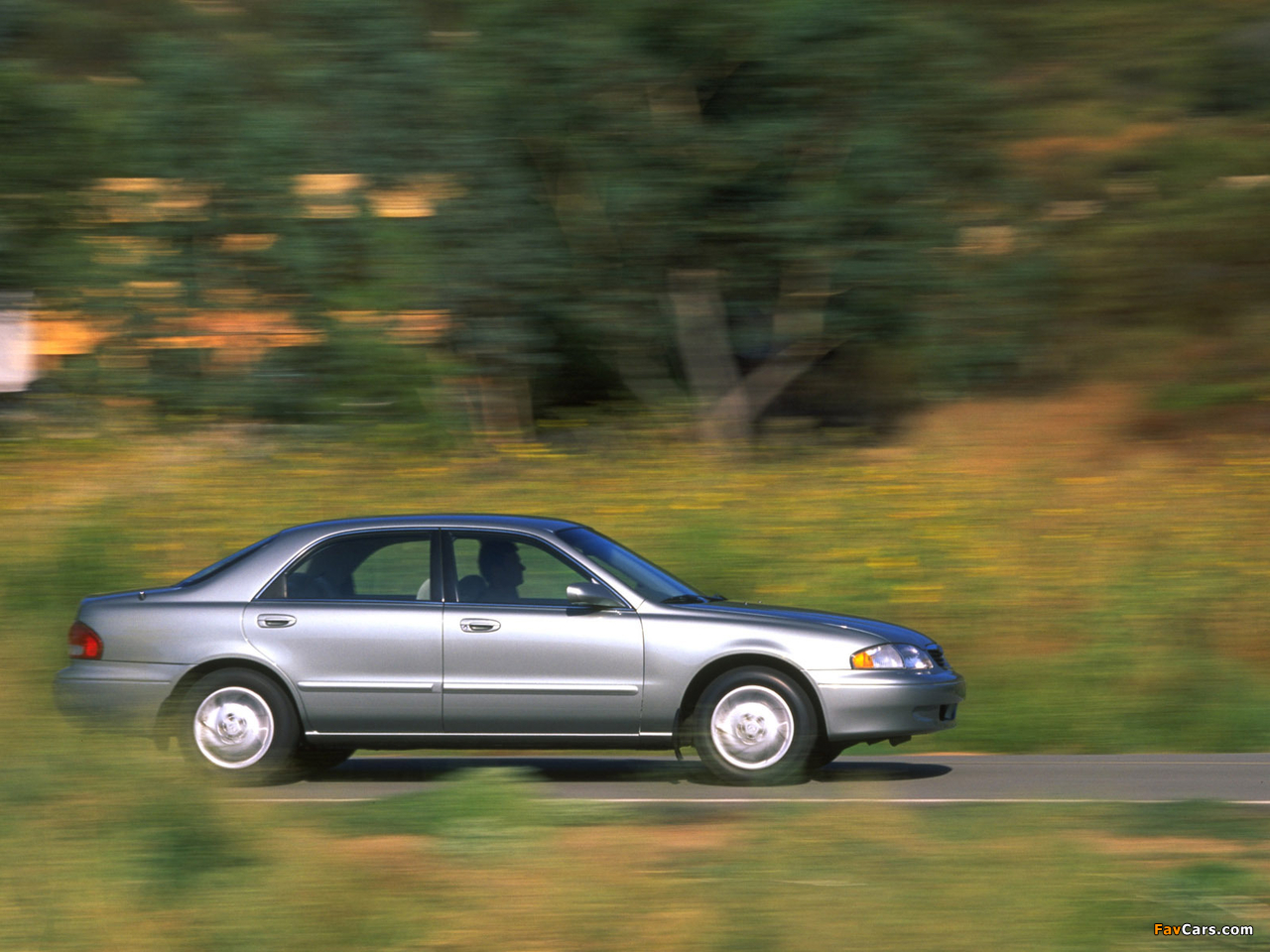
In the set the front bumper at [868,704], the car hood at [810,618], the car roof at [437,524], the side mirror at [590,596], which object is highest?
the car roof at [437,524]

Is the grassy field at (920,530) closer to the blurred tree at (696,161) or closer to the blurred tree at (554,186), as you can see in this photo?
the blurred tree at (554,186)

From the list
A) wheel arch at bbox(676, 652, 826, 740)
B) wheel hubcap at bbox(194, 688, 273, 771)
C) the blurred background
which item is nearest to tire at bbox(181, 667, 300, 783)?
wheel hubcap at bbox(194, 688, 273, 771)

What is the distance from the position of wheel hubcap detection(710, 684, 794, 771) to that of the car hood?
1.32 ft

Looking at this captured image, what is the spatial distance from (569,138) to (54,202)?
6.83 metres

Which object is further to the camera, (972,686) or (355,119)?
(355,119)

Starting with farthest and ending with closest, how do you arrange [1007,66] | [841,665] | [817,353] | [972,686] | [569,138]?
[1007,66] < [817,353] < [569,138] < [972,686] < [841,665]

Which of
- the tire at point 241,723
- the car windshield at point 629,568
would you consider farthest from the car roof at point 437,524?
the tire at point 241,723

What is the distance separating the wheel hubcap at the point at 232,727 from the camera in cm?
852

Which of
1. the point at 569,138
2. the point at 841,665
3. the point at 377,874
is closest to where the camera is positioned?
the point at 377,874

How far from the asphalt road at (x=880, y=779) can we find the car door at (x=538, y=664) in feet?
1.34

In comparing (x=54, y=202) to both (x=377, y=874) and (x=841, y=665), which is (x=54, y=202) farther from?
(x=377, y=874)

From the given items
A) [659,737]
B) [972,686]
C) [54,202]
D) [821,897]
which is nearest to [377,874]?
[821,897]

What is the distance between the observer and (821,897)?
16.3ft

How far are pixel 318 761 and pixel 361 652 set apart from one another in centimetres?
132
